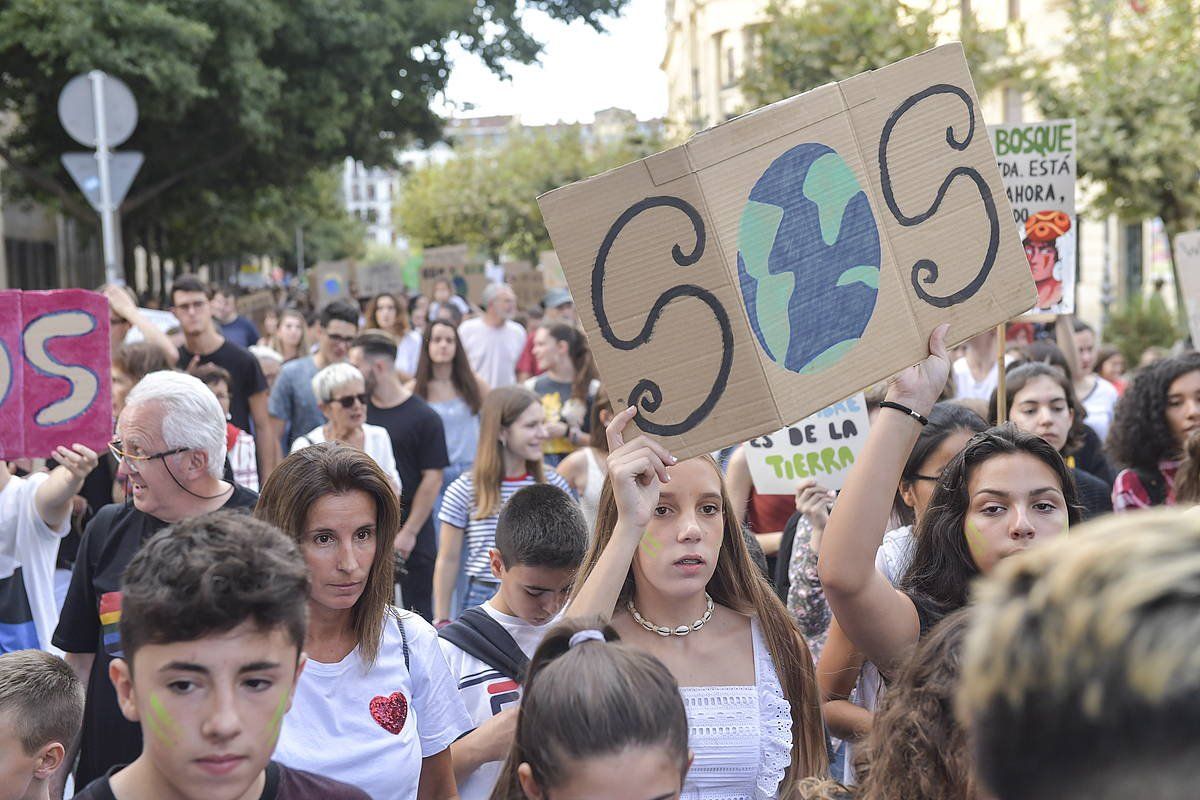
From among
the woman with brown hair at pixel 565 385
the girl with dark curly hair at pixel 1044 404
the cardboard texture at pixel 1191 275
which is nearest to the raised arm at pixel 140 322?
the woman with brown hair at pixel 565 385

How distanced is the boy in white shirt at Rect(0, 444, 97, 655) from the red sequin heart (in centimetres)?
193

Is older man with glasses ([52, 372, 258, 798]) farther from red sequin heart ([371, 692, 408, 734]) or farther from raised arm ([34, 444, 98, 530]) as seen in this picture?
red sequin heart ([371, 692, 408, 734])

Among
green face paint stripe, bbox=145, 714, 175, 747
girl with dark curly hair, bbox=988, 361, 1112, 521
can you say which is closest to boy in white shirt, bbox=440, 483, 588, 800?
green face paint stripe, bbox=145, 714, 175, 747

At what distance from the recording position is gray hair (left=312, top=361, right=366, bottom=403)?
265 inches

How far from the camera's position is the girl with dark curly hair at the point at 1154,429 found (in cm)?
564

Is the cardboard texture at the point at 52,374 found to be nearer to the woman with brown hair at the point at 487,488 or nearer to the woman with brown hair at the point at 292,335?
the woman with brown hair at the point at 487,488

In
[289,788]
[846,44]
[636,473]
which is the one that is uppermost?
[846,44]

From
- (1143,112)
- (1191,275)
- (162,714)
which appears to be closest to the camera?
(162,714)

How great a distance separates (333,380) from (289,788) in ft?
→ 14.4

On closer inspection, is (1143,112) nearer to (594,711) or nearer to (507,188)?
(594,711)

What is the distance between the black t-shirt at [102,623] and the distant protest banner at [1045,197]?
431 centimetres

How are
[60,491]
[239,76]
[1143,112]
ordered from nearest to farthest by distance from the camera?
[60,491], [239,76], [1143,112]

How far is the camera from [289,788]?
8.09 ft

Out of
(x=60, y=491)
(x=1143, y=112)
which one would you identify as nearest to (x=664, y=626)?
(x=60, y=491)
